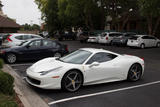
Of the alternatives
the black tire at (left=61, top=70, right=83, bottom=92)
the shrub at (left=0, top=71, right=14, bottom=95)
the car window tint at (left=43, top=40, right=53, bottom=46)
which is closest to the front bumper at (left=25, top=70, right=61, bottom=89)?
the black tire at (left=61, top=70, right=83, bottom=92)

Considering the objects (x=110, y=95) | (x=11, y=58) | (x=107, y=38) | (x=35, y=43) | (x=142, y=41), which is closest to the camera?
(x=110, y=95)

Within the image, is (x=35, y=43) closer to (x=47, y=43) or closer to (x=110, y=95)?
(x=47, y=43)

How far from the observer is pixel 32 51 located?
10.6 m

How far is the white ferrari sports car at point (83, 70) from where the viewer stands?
18.1ft

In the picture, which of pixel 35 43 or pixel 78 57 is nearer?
pixel 78 57

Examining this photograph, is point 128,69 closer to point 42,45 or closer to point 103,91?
point 103,91

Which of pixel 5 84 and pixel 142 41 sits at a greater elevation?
pixel 142 41

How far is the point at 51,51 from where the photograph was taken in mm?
11328

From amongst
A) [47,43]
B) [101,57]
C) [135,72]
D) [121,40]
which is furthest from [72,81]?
[121,40]

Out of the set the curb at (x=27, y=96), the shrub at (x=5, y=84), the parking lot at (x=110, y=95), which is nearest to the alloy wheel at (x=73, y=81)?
the parking lot at (x=110, y=95)

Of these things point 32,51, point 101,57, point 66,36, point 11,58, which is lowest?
point 11,58

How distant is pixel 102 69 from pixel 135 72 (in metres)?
1.60

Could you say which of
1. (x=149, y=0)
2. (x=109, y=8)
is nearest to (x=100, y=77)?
(x=149, y=0)

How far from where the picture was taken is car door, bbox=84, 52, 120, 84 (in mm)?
6031
